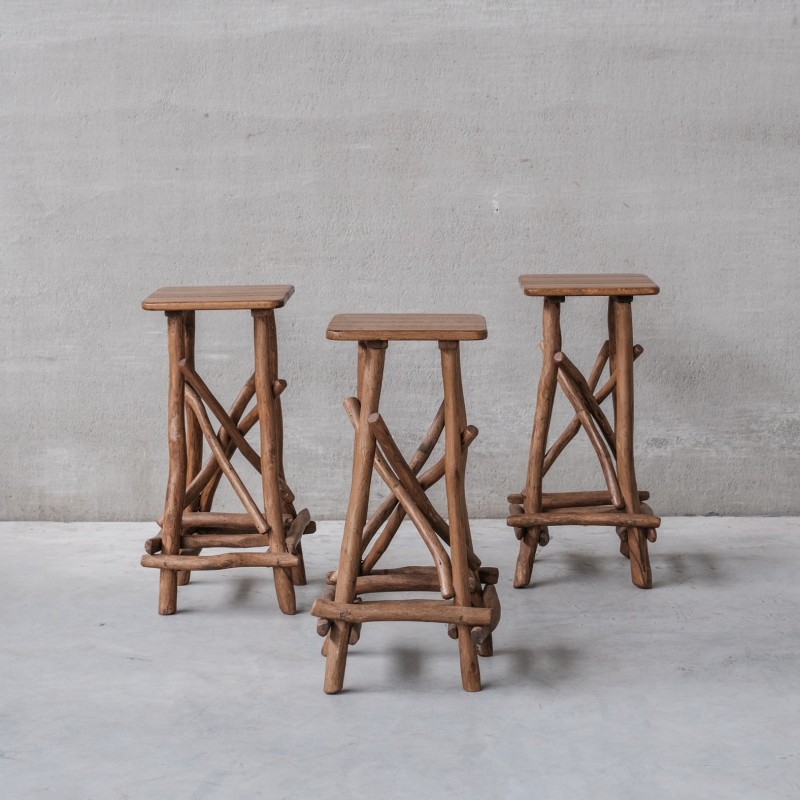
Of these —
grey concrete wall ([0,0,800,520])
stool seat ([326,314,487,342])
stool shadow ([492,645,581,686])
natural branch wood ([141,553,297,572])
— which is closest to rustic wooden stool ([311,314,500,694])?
stool seat ([326,314,487,342])

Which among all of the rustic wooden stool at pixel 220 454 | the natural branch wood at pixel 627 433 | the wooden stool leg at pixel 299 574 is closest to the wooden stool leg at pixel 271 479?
the rustic wooden stool at pixel 220 454

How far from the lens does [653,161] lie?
14.0ft

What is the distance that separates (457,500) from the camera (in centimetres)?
300

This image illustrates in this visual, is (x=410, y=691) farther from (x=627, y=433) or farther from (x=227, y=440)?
(x=627, y=433)

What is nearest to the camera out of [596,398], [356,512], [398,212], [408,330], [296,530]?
[408,330]

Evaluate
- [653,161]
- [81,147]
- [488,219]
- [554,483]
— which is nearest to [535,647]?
[554,483]

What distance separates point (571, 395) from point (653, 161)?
117cm

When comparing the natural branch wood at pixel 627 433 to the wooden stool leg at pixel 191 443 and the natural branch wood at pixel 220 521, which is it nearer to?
the natural branch wood at pixel 220 521

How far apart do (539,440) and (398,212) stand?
3.88 feet

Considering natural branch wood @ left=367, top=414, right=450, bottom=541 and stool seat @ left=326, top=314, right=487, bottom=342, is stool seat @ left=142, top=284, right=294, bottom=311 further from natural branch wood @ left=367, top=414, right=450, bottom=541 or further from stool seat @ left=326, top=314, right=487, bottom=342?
natural branch wood @ left=367, top=414, right=450, bottom=541

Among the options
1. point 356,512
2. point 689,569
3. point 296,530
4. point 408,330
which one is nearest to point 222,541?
point 296,530

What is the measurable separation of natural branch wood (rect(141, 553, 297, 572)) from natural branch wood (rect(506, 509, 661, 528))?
32.7 inches

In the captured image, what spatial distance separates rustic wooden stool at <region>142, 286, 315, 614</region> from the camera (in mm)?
3445

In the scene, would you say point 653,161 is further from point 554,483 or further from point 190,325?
point 190,325
